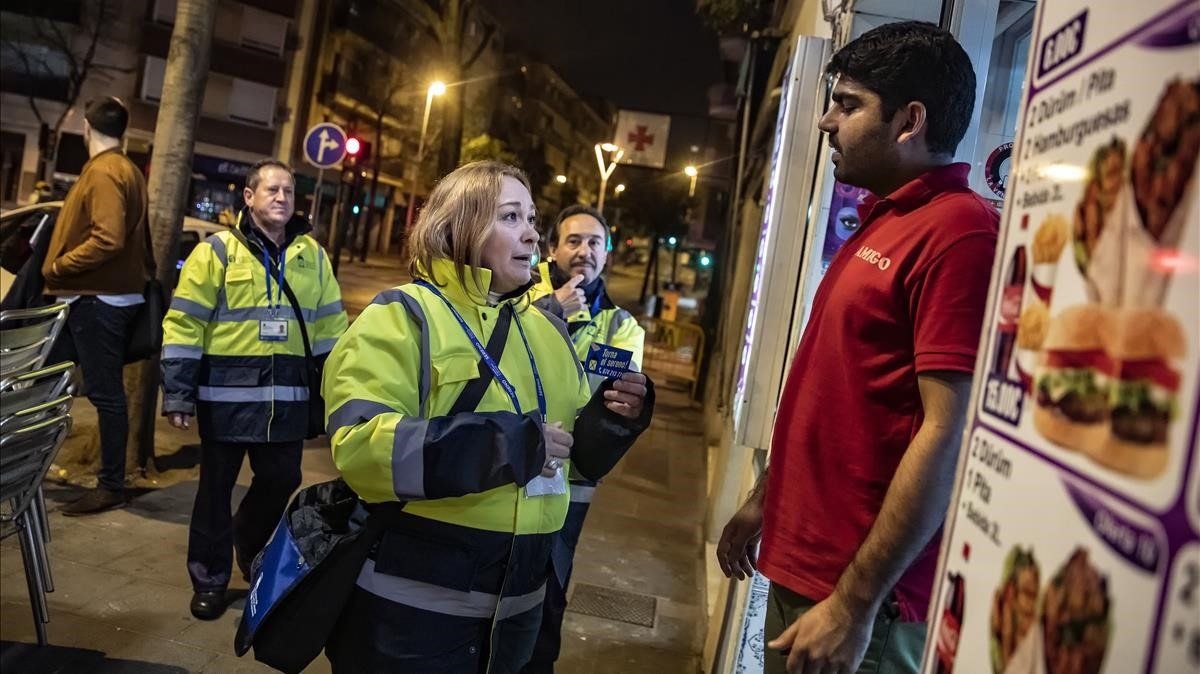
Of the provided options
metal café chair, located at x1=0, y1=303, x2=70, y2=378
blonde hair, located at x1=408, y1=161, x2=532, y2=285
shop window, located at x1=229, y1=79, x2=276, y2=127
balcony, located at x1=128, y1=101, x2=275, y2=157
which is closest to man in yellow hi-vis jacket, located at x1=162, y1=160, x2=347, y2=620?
metal café chair, located at x1=0, y1=303, x2=70, y2=378

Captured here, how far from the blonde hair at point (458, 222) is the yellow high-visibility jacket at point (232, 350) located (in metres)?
2.03

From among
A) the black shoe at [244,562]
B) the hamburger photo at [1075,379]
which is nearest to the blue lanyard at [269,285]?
the black shoe at [244,562]

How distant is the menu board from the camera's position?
760mm

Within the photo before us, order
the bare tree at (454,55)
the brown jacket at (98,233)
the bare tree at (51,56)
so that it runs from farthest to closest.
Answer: the bare tree at (51,56)
the bare tree at (454,55)
the brown jacket at (98,233)

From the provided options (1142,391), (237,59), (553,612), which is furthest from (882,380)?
(237,59)

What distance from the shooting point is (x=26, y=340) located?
3244 millimetres

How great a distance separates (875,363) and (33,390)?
2.89m

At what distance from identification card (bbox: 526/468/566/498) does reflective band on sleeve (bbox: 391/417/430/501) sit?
13.3 inches

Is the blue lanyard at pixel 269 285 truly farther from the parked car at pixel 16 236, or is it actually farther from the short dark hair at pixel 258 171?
the parked car at pixel 16 236

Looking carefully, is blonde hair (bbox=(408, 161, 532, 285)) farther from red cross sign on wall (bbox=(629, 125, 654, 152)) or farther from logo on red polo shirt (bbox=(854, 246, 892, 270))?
red cross sign on wall (bbox=(629, 125, 654, 152))

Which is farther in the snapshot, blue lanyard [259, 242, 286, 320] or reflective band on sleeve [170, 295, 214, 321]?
blue lanyard [259, 242, 286, 320]

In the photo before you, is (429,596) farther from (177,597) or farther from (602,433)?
(177,597)

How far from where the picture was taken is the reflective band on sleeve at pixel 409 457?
1.99 metres

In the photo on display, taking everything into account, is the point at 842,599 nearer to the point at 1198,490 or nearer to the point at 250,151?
the point at 1198,490
